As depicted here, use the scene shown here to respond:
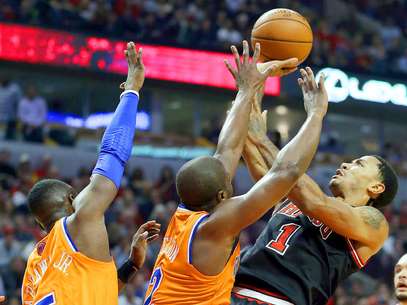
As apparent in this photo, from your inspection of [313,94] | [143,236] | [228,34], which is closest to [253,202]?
[313,94]

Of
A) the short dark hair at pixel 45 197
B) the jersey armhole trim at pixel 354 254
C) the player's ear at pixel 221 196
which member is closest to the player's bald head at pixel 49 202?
the short dark hair at pixel 45 197

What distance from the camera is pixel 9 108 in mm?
15641

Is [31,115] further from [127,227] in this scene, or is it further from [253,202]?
[253,202]

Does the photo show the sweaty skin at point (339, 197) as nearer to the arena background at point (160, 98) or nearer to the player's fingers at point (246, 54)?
the player's fingers at point (246, 54)

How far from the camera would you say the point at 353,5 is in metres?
22.3

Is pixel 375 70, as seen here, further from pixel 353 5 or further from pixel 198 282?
pixel 198 282

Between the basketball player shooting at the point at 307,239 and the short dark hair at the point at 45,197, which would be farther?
the basketball player shooting at the point at 307,239

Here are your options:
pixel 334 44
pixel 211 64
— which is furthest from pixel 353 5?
pixel 211 64

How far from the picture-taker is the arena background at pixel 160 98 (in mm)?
14016

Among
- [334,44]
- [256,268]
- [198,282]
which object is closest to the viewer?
[198,282]

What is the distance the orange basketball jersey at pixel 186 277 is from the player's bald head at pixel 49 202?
537 mm

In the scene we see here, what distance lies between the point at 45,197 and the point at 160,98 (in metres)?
14.4

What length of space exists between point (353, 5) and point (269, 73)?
1834 cm

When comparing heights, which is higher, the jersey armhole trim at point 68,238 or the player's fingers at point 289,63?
the player's fingers at point 289,63
